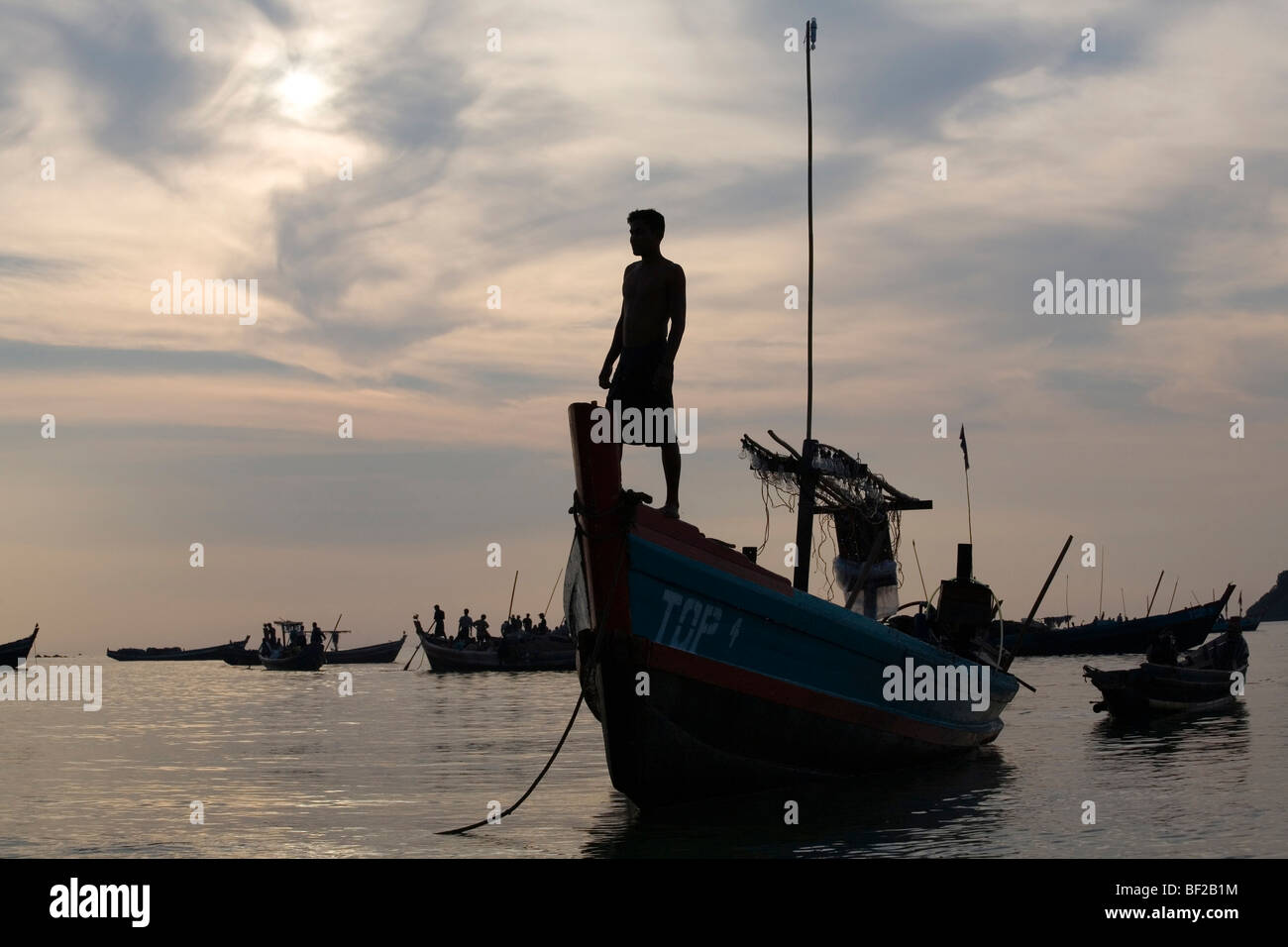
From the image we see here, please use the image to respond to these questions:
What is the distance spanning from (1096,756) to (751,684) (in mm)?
10487

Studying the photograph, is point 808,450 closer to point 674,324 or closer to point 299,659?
point 674,324

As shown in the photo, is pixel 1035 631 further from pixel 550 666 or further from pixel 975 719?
pixel 975 719

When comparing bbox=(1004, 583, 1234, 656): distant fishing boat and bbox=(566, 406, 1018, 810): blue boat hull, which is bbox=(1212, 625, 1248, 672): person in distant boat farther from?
bbox=(1004, 583, 1234, 656): distant fishing boat

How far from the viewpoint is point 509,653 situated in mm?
65562

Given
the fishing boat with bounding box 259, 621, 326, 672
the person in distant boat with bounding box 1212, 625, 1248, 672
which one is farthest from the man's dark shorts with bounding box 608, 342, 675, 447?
the fishing boat with bounding box 259, 621, 326, 672

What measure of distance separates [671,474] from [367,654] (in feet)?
273

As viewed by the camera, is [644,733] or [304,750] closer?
[644,733]

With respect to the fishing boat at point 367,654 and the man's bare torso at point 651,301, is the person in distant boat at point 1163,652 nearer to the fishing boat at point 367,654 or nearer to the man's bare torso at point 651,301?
the man's bare torso at point 651,301

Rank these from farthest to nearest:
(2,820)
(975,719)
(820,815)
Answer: (975,719), (2,820), (820,815)

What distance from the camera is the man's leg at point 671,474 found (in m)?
13.2

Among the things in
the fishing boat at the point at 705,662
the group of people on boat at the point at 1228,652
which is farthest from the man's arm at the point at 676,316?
the group of people on boat at the point at 1228,652
